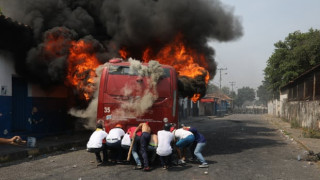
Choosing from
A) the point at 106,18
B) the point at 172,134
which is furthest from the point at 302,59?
the point at 172,134

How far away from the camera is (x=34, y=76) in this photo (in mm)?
14453

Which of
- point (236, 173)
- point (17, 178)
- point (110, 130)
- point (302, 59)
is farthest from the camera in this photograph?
point (302, 59)

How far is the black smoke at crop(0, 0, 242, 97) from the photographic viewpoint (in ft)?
46.8

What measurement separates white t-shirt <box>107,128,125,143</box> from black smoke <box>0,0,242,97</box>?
5390 mm

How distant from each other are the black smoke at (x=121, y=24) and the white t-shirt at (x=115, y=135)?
5390 mm

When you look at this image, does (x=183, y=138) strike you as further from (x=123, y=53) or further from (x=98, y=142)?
(x=123, y=53)

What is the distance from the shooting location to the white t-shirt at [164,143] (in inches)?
338

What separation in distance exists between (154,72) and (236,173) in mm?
4020

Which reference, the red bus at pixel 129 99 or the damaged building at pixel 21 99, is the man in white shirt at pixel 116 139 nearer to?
the red bus at pixel 129 99

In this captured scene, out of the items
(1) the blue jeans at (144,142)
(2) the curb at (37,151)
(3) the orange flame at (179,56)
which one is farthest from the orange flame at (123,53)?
(1) the blue jeans at (144,142)

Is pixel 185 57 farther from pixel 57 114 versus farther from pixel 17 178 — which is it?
pixel 17 178

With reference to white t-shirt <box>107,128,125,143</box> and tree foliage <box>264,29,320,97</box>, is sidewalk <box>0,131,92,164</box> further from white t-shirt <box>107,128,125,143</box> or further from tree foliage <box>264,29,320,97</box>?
tree foliage <box>264,29,320,97</box>

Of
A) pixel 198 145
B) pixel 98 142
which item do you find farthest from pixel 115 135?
pixel 198 145

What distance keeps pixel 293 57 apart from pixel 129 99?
29581mm
